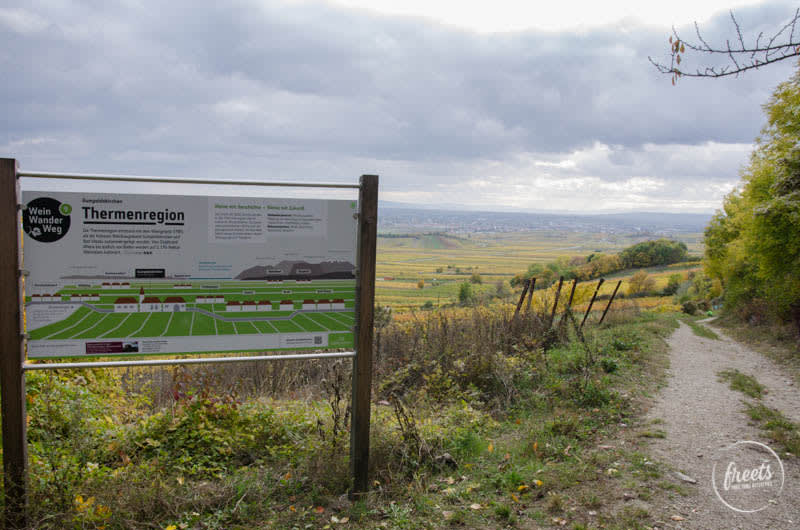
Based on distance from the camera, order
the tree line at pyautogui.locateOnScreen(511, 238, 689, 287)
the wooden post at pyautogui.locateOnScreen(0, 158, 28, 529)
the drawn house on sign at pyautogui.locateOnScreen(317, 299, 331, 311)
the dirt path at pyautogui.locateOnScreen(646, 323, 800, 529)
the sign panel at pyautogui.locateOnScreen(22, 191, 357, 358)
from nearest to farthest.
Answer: the wooden post at pyautogui.locateOnScreen(0, 158, 28, 529), the sign panel at pyautogui.locateOnScreen(22, 191, 357, 358), the dirt path at pyautogui.locateOnScreen(646, 323, 800, 529), the drawn house on sign at pyautogui.locateOnScreen(317, 299, 331, 311), the tree line at pyautogui.locateOnScreen(511, 238, 689, 287)

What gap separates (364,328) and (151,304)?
1.78 metres

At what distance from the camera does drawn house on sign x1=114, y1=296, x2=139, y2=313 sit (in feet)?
13.3

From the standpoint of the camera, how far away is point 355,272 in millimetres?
4570

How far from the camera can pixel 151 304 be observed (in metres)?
4.12

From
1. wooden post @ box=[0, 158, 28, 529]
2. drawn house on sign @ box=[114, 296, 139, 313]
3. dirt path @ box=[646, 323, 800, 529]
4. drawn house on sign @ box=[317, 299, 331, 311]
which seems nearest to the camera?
wooden post @ box=[0, 158, 28, 529]

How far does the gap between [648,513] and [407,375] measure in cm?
437

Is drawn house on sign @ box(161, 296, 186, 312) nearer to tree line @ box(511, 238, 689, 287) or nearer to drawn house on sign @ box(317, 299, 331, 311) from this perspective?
drawn house on sign @ box(317, 299, 331, 311)

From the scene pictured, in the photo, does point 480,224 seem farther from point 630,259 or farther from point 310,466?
point 310,466

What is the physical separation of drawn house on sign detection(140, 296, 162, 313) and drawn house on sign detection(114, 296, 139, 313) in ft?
0.17

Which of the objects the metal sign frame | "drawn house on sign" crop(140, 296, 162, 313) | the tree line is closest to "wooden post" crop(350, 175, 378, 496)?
the metal sign frame

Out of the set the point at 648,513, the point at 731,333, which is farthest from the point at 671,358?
the point at 731,333

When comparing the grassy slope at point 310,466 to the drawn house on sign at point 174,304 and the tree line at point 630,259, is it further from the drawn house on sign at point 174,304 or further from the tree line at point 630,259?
the tree line at point 630,259

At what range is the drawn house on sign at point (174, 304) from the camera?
13.6 feet

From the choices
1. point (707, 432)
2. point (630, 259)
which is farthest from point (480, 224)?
point (707, 432)
